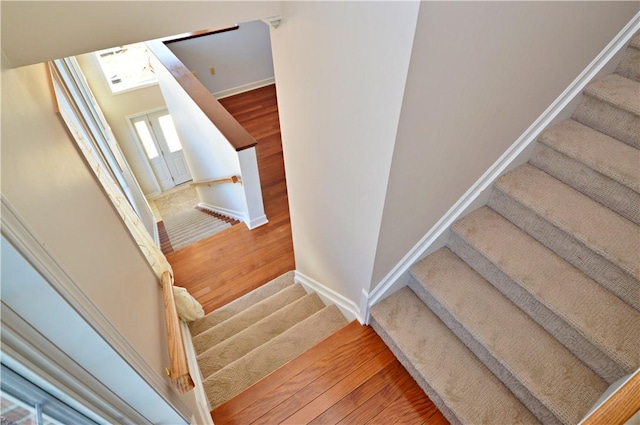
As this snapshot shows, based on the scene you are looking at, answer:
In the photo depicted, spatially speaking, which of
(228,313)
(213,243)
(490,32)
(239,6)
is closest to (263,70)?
(213,243)

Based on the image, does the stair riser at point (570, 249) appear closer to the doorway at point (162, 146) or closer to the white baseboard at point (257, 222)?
the white baseboard at point (257, 222)

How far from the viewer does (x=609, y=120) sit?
1.74m

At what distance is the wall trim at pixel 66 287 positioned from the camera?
27.0 inches

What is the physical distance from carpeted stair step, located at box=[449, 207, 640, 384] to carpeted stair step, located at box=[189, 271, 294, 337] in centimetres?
157

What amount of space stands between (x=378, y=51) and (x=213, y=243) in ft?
9.50

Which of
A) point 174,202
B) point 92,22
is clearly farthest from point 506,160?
point 174,202

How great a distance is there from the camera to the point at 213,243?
347 cm

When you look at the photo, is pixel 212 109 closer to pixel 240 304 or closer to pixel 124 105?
pixel 240 304

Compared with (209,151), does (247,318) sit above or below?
below

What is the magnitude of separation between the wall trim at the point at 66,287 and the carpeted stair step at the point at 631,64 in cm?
259

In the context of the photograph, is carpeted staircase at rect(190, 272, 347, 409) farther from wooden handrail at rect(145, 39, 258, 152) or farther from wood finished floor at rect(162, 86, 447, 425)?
wooden handrail at rect(145, 39, 258, 152)

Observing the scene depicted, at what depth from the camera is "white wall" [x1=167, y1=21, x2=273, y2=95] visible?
534 cm

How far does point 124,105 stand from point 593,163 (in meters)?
6.13

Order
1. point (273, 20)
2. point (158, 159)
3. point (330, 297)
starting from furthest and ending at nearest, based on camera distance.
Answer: point (158, 159), point (330, 297), point (273, 20)
